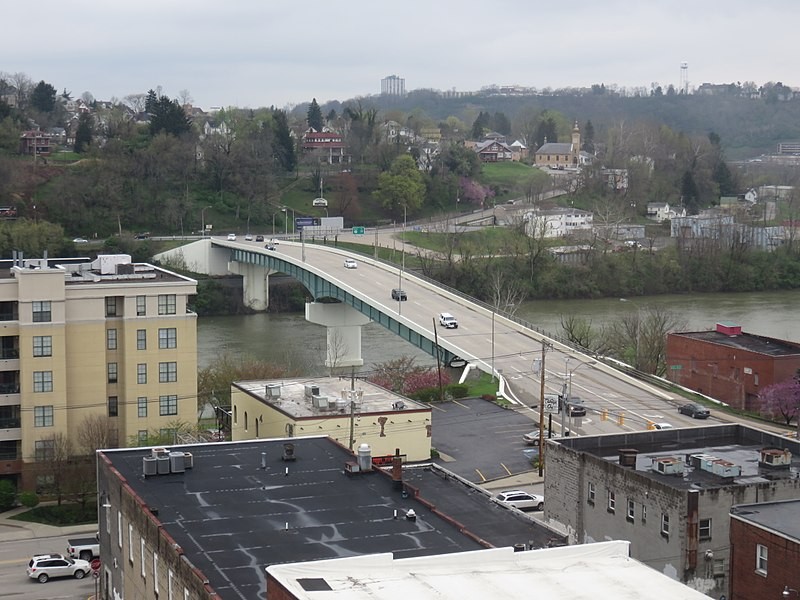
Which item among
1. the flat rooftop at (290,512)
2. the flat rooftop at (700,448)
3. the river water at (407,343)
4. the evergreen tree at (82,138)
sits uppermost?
the evergreen tree at (82,138)

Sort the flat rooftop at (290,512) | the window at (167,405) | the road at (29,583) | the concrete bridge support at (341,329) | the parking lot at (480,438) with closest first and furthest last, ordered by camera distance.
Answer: the flat rooftop at (290,512) < the road at (29,583) < the parking lot at (480,438) < the window at (167,405) < the concrete bridge support at (341,329)

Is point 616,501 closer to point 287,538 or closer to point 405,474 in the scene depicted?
point 405,474

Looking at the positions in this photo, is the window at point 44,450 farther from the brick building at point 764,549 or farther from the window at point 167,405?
the brick building at point 764,549

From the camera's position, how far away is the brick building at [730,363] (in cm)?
3178

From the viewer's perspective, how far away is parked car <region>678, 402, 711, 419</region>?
96.3 ft

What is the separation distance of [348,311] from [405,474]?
88.3ft

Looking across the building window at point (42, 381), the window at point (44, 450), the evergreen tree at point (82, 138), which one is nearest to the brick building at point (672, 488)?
the window at point (44, 450)

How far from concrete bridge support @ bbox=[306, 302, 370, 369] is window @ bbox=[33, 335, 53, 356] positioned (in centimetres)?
1594

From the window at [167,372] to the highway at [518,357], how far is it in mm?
8226

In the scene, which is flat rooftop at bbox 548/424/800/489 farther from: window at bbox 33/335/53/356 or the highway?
window at bbox 33/335/53/356

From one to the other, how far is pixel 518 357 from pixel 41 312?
46.5ft

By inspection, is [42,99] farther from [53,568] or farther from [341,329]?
[53,568]

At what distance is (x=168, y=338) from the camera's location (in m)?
28.0

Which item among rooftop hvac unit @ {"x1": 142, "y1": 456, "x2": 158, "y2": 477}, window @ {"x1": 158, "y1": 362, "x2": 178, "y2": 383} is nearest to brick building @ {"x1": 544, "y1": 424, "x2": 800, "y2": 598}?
rooftop hvac unit @ {"x1": 142, "y1": 456, "x2": 158, "y2": 477}
